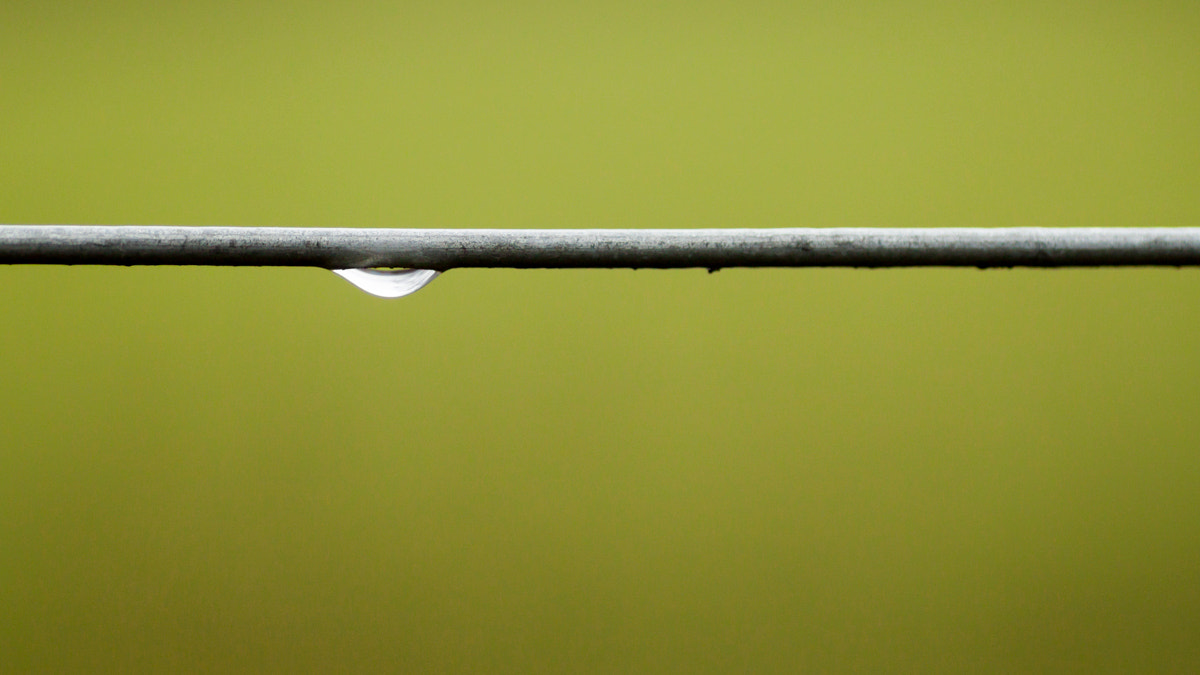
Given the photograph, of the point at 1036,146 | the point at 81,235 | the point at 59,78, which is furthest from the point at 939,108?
the point at 59,78

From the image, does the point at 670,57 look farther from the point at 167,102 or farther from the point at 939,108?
the point at 167,102

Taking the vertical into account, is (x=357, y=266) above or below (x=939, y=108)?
below

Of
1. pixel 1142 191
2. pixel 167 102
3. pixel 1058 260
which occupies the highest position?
pixel 167 102
